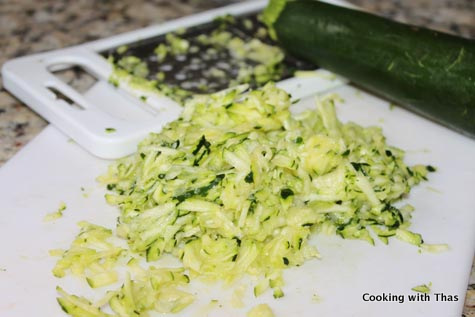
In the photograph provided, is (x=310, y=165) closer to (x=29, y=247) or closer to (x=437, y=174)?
(x=437, y=174)

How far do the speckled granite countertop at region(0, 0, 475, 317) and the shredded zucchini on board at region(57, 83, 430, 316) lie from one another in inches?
43.8

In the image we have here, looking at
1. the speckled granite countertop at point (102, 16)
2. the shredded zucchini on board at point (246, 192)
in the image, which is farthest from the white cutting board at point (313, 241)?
the speckled granite countertop at point (102, 16)

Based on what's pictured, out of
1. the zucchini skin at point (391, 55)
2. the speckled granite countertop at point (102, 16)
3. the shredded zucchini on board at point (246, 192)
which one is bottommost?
the speckled granite countertop at point (102, 16)

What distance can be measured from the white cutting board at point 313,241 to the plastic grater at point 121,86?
0.29 feet

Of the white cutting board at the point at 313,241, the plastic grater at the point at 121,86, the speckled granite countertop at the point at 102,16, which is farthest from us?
the speckled granite countertop at the point at 102,16

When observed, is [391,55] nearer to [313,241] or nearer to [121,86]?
[313,241]

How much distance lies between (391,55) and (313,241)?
836mm

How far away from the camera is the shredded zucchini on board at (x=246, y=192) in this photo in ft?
5.79

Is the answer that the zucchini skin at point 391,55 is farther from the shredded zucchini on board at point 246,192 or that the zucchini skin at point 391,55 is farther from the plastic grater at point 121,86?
the shredded zucchini on board at point 246,192

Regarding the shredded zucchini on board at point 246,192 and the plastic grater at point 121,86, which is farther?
the plastic grater at point 121,86

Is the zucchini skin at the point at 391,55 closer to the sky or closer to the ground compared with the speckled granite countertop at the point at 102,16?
closer to the sky

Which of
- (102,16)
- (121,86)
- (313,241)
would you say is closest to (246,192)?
(313,241)

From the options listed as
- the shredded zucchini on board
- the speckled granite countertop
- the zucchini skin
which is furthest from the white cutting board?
the speckled granite countertop

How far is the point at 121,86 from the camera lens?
2377 millimetres
